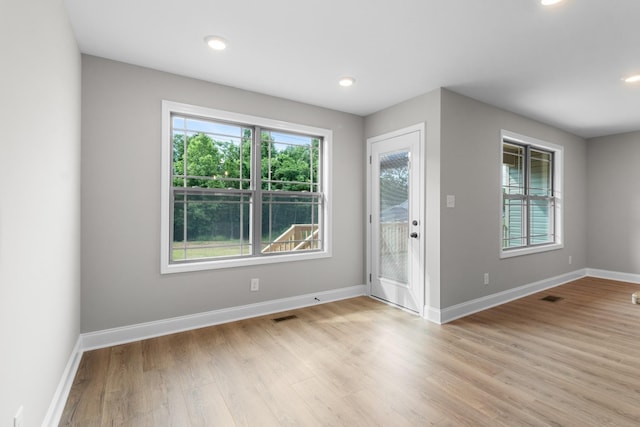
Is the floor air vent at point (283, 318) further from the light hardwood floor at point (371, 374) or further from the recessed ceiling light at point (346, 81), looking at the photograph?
the recessed ceiling light at point (346, 81)

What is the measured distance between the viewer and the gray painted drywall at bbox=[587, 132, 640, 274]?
5.15 m

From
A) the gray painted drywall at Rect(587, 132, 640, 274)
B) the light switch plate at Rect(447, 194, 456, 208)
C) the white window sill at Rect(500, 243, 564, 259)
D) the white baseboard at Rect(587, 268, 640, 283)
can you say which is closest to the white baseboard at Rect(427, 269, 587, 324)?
the white window sill at Rect(500, 243, 564, 259)

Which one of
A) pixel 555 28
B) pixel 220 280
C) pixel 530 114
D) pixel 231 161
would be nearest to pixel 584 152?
pixel 530 114

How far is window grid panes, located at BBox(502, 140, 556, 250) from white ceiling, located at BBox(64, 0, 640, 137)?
118 centimetres

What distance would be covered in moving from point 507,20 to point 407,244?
7.68 ft

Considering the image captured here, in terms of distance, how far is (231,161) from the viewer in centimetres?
341

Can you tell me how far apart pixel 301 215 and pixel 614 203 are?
18.1 ft

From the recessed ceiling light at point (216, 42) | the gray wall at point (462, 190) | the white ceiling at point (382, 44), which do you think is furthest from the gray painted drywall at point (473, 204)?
the recessed ceiling light at point (216, 42)

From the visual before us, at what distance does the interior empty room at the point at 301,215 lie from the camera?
178 cm

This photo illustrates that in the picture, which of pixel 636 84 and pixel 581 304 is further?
pixel 581 304

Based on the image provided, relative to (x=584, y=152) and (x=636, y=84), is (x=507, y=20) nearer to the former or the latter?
(x=636, y=84)

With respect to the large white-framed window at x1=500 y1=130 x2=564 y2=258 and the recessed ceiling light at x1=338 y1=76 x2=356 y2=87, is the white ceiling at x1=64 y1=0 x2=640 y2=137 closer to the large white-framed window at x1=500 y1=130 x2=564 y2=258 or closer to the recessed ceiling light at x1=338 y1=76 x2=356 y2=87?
the recessed ceiling light at x1=338 y1=76 x2=356 y2=87

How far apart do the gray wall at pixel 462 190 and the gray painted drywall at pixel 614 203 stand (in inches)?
87.6

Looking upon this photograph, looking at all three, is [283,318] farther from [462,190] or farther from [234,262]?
[462,190]
